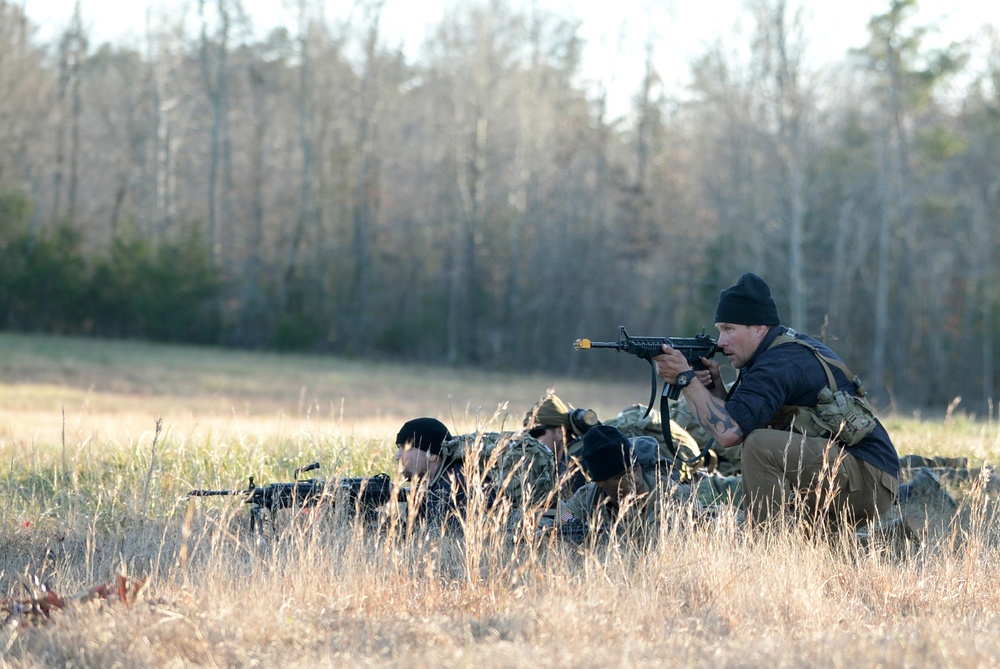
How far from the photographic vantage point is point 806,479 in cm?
545

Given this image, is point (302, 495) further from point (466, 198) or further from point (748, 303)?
point (466, 198)

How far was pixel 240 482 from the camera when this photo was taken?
6.86 metres

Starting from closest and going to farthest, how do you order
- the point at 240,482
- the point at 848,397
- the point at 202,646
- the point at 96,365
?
the point at 202,646
the point at 848,397
the point at 240,482
the point at 96,365

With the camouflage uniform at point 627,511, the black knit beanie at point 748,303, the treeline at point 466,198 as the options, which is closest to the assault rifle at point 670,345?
the black knit beanie at point 748,303

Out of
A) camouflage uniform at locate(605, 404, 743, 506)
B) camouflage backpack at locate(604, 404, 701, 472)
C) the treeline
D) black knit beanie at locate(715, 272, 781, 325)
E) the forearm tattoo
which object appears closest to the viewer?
the forearm tattoo

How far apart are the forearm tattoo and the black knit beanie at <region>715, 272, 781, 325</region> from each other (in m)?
0.49

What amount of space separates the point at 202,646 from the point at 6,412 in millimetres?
12941

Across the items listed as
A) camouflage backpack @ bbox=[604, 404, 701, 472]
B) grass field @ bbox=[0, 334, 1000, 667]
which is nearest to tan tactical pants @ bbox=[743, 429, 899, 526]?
grass field @ bbox=[0, 334, 1000, 667]

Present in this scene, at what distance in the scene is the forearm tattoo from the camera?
507cm

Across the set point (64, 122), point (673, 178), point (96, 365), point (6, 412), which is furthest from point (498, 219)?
point (6, 412)

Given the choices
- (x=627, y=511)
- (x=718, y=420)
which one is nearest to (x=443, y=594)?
(x=627, y=511)

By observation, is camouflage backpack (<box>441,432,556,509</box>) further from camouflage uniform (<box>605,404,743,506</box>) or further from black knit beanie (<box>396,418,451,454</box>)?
camouflage uniform (<box>605,404,743,506</box>)

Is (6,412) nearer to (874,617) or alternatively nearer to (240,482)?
(240,482)

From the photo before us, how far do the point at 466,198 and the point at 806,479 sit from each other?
28.9 m
